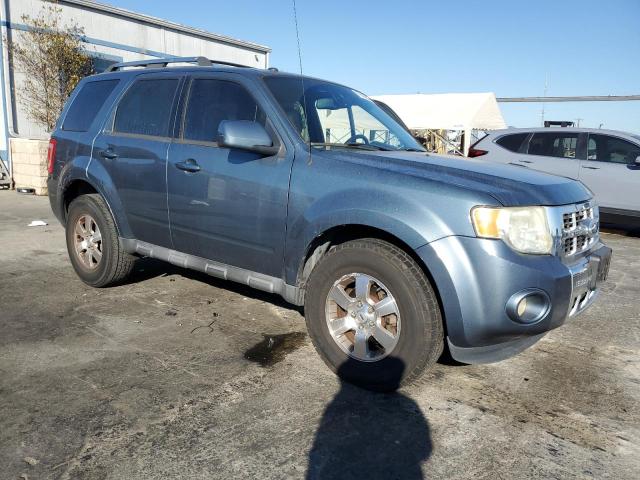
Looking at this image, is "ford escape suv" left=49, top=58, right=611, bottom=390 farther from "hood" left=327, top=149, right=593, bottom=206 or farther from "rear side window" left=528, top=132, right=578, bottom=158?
"rear side window" left=528, top=132, right=578, bottom=158

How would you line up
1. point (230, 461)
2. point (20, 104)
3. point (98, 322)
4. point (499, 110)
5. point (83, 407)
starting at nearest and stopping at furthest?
point (230, 461), point (83, 407), point (98, 322), point (20, 104), point (499, 110)

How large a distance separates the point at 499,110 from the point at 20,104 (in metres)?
15.1

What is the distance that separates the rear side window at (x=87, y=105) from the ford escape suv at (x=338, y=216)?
45 mm

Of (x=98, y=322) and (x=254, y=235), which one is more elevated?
(x=254, y=235)

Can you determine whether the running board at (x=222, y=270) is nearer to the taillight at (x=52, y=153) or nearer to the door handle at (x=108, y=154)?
the door handle at (x=108, y=154)

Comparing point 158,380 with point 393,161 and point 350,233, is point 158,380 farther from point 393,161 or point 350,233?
point 393,161

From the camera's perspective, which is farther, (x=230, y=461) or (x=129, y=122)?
(x=129, y=122)

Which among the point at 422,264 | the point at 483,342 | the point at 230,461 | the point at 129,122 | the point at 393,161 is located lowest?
the point at 230,461

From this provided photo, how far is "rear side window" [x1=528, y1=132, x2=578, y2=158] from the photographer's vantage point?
8.87 meters

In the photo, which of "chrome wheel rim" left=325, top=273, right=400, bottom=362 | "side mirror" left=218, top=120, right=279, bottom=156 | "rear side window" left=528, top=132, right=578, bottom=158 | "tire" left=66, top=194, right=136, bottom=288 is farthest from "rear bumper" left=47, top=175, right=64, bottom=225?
"rear side window" left=528, top=132, right=578, bottom=158

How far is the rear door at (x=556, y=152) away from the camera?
8.81 meters

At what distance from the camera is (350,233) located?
322cm

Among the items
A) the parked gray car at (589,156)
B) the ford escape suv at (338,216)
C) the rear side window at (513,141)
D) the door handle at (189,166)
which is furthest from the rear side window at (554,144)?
the door handle at (189,166)

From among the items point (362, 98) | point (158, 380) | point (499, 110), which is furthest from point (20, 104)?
point (499, 110)
